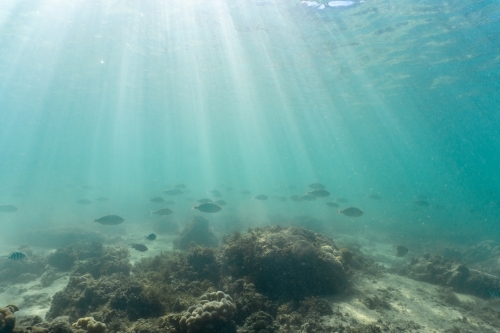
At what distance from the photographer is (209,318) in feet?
16.2

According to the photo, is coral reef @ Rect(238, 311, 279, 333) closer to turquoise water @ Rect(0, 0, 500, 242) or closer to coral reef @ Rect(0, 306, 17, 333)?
coral reef @ Rect(0, 306, 17, 333)

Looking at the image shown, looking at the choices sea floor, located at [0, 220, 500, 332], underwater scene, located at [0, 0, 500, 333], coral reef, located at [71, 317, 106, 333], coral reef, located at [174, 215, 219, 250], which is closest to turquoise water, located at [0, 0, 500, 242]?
underwater scene, located at [0, 0, 500, 333]

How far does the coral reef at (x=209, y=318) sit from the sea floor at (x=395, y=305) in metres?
1.18

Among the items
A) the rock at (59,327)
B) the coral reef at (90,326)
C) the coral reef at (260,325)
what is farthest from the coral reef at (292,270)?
the rock at (59,327)

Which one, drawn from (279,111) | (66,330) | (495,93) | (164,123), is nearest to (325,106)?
(279,111)

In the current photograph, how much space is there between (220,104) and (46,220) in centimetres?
2723

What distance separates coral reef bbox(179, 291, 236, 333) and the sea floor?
1.18 meters

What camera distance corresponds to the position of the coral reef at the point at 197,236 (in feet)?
52.4

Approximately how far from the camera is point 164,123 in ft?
194

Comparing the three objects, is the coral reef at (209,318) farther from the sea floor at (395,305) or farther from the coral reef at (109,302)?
the coral reef at (109,302)

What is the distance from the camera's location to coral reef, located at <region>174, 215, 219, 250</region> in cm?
1597

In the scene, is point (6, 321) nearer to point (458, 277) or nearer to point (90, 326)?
point (90, 326)

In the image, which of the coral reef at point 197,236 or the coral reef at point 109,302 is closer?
the coral reef at point 109,302

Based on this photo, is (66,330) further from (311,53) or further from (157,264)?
(311,53)
